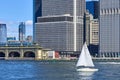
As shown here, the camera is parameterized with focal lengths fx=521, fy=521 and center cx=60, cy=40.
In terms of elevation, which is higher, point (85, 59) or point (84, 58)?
point (84, 58)

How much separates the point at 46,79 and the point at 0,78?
1207 cm

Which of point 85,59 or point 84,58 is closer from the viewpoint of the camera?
point 84,58

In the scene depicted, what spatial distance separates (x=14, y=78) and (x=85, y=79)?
18.2 meters

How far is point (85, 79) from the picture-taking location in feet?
412

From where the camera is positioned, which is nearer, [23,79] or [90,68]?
[23,79]

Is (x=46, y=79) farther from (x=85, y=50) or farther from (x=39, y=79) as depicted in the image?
(x=85, y=50)

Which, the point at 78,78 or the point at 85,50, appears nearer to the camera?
the point at 78,78

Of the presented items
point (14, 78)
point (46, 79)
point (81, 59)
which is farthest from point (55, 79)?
point (81, 59)

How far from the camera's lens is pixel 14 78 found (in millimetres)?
130625

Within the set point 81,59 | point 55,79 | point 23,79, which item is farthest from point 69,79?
point 81,59

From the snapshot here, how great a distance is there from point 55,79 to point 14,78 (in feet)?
37.1

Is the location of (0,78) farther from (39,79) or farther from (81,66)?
(81,66)

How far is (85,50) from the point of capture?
159 m

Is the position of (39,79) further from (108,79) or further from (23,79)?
(108,79)
